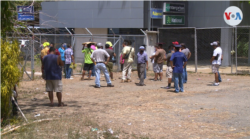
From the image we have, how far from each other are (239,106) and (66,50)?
850 centimetres

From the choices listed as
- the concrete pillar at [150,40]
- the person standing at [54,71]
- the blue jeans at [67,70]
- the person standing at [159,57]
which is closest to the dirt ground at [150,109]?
the person standing at [54,71]

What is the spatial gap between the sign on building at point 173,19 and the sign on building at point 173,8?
1.13ft

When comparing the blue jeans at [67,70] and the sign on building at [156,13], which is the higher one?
the sign on building at [156,13]

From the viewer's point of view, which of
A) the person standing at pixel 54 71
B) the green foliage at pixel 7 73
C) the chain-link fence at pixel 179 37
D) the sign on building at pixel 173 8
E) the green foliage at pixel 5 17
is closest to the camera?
the green foliage at pixel 7 73

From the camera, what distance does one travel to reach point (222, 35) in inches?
802

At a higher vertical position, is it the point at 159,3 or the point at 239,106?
the point at 159,3

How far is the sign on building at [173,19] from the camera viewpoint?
68.9 feet

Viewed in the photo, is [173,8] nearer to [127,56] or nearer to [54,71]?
[127,56]

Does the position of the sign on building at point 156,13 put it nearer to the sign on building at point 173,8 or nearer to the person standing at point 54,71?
the sign on building at point 173,8

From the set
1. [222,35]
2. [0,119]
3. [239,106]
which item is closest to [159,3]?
[222,35]

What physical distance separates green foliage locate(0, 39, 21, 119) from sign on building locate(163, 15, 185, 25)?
15.2m

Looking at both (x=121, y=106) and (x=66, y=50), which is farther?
(x=66, y=50)

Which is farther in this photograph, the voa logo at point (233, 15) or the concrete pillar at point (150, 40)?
the concrete pillar at point (150, 40)

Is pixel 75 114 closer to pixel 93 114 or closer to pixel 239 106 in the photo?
pixel 93 114
